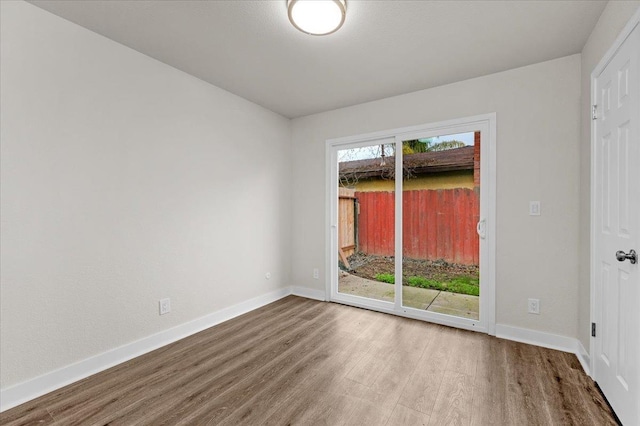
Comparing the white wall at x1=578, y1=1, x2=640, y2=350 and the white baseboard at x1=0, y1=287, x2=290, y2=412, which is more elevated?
the white wall at x1=578, y1=1, x2=640, y2=350

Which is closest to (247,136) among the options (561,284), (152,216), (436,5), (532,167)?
(152,216)

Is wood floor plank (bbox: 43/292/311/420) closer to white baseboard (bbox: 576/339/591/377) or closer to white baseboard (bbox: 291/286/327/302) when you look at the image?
white baseboard (bbox: 291/286/327/302)

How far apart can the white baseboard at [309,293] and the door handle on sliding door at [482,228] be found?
203 cm

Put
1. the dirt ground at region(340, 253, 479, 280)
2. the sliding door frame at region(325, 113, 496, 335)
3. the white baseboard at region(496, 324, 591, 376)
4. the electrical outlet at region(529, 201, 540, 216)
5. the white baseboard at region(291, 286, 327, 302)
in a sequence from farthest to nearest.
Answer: the white baseboard at region(291, 286, 327, 302) → the dirt ground at region(340, 253, 479, 280) → the sliding door frame at region(325, 113, 496, 335) → the electrical outlet at region(529, 201, 540, 216) → the white baseboard at region(496, 324, 591, 376)

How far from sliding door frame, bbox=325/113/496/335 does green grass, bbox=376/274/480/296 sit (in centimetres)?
9

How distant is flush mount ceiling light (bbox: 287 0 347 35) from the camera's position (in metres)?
1.79

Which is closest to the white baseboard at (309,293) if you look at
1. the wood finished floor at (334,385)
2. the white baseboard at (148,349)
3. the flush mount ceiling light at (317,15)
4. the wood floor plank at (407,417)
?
the white baseboard at (148,349)

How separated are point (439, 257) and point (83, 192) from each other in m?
3.24

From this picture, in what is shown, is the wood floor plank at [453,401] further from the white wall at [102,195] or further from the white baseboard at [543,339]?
the white wall at [102,195]

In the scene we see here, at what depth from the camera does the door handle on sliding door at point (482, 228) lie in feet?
9.24

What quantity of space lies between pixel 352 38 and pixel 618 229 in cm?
213

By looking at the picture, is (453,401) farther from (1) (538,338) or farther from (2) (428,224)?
(2) (428,224)

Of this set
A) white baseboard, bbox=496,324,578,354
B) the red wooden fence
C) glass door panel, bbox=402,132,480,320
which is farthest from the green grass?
white baseboard, bbox=496,324,578,354

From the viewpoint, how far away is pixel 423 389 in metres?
1.92
